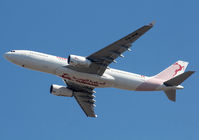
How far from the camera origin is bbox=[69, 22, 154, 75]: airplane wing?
50169mm

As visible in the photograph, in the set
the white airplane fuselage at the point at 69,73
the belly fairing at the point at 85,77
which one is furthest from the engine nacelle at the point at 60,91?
the belly fairing at the point at 85,77

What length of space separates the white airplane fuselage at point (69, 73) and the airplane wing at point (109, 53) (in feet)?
2.89

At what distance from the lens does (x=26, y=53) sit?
54375 mm

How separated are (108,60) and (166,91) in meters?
9.95

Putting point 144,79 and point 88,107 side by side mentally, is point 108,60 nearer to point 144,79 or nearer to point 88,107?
point 144,79

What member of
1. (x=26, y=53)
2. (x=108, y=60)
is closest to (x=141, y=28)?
(x=108, y=60)

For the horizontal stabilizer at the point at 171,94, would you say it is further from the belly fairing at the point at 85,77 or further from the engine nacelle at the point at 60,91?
the engine nacelle at the point at 60,91

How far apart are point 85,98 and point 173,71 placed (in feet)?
44.3

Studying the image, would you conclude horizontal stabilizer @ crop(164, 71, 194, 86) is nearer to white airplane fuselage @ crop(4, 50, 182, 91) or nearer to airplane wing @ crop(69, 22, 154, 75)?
white airplane fuselage @ crop(4, 50, 182, 91)

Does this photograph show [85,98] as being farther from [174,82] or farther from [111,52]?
[174,82]

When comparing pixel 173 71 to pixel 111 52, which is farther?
pixel 173 71

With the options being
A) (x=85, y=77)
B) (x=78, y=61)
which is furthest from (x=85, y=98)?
(x=78, y=61)

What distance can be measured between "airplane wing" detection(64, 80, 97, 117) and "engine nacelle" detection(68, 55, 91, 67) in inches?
352

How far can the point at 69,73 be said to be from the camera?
5397 cm
